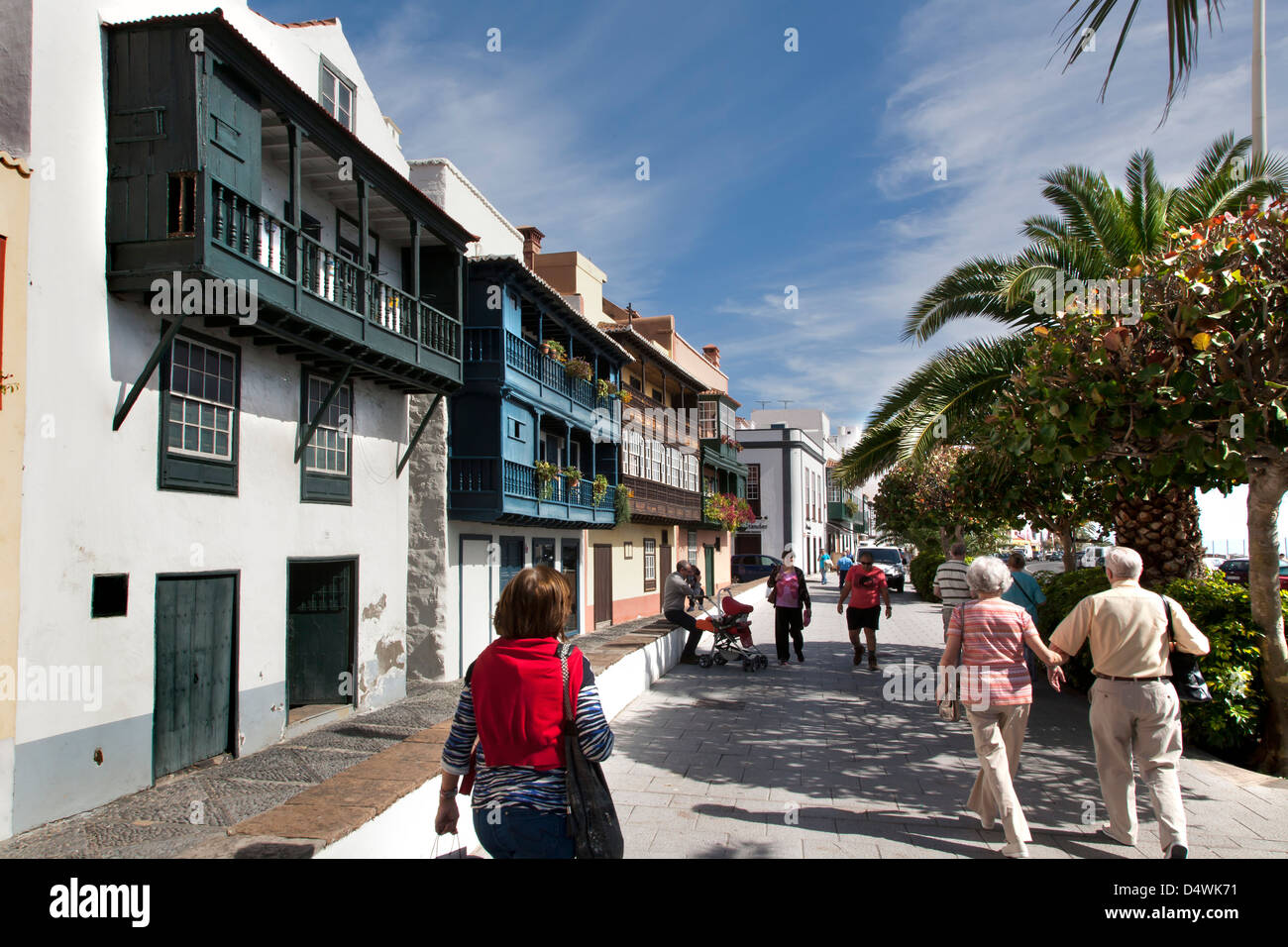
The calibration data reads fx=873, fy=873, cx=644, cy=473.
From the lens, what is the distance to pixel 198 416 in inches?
358

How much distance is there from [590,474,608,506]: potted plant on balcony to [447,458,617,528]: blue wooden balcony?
5.96ft

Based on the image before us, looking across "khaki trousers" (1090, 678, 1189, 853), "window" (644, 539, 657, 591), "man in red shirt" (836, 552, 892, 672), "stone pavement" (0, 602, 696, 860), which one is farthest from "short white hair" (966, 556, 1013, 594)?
"window" (644, 539, 657, 591)

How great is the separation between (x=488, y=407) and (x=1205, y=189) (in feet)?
37.2

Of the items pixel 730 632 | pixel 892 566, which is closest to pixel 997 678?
pixel 730 632

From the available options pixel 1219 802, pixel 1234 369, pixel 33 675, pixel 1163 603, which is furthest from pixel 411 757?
pixel 1234 369

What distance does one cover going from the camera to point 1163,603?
5.44m

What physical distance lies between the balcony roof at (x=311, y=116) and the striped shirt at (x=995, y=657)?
8.53 metres

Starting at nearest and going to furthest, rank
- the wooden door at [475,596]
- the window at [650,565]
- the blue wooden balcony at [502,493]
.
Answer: the blue wooden balcony at [502,493]
the wooden door at [475,596]
the window at [650,565]

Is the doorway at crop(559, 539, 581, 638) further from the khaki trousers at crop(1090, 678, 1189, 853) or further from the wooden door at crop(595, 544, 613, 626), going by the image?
the khaki trousers at crop(1090, 678, 1189, 853)

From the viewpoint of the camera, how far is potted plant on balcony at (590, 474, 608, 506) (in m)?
20.9

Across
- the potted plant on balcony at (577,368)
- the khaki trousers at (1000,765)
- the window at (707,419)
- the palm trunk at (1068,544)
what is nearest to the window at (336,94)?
the potted plant on balcony at (577,368)

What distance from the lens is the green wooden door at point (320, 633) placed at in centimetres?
1205

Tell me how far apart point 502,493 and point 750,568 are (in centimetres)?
2821

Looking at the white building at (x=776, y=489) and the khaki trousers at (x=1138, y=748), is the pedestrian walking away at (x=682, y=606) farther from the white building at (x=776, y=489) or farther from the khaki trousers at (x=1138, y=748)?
the white building at (x=776, y=489)
